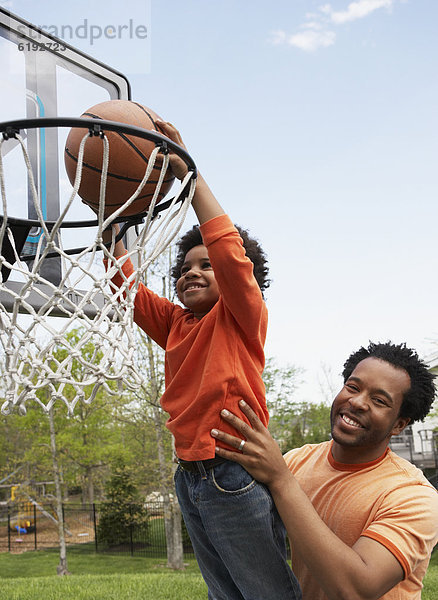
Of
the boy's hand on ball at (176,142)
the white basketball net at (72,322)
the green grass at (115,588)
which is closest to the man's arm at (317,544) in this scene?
the white basketball net at (72,322)

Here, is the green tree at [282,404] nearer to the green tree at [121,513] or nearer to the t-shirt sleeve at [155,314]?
the green tree at [121,513]

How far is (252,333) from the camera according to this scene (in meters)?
2.64

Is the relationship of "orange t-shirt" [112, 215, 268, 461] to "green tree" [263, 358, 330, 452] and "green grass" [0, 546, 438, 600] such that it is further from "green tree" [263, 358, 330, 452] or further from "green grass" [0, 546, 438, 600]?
"green tree" [263, 358, 330, 452]

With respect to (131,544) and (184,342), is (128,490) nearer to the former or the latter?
(131,544)

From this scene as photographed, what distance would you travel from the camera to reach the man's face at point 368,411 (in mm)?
2643

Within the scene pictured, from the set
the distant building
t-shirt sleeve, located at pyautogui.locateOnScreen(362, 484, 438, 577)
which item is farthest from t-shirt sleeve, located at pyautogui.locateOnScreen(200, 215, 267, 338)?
the distant building

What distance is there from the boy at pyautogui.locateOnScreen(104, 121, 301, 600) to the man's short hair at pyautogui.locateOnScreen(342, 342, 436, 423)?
0.65m

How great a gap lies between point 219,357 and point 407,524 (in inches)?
40.3

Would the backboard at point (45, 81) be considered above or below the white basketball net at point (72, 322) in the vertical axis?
above

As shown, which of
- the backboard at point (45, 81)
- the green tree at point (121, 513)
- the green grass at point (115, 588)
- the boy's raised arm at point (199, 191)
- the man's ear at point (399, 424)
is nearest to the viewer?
the boy's raised arm at point (199, 191)

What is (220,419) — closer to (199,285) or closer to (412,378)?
(199,285)

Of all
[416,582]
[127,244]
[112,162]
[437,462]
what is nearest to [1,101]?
[127,244]

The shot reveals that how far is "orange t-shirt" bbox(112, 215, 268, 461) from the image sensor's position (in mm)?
2498

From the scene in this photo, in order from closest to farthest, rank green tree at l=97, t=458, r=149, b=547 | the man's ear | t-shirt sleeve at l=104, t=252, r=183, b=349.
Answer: the man's ear → t-shirt sleeve at l=104, t=252, r=183, b=349 → green tree at l=97, t=458, r=149, b=547
